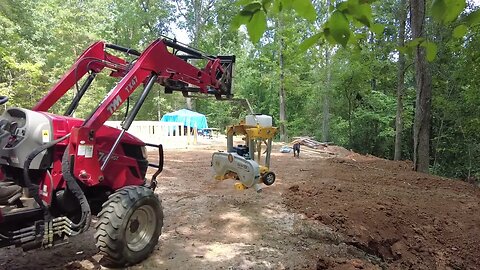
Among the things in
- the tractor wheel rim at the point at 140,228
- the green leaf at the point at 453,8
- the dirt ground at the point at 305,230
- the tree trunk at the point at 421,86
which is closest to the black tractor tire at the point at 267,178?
the dirt ground at the point at 305,230

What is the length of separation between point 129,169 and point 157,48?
1.41 metres

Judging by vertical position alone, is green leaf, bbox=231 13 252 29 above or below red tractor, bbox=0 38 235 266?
above

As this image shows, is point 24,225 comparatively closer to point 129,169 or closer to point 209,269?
point 129,169

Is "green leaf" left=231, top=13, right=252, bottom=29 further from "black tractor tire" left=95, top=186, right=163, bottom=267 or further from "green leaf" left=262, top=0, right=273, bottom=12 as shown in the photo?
"black tractor tire" left=95, top=186, right=163, bottom=267

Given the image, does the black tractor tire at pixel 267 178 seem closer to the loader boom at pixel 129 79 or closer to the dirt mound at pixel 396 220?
the dirt mound at pixel 396 220

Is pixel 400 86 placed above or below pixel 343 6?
above

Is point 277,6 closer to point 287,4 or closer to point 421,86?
point 287,4

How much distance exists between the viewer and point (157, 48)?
13.4ft

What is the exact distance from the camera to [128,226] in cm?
343

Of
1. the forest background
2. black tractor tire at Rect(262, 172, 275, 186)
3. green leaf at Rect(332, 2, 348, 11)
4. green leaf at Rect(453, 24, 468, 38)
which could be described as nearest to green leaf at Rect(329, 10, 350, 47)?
green leaf at Rect(332, 2, 348, 11)

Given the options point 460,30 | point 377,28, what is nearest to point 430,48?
point 460,30

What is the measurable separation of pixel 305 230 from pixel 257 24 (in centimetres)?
373

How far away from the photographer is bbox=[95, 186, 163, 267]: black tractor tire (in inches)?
127

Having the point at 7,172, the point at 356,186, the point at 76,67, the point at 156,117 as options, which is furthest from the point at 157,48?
the point at 156,117
